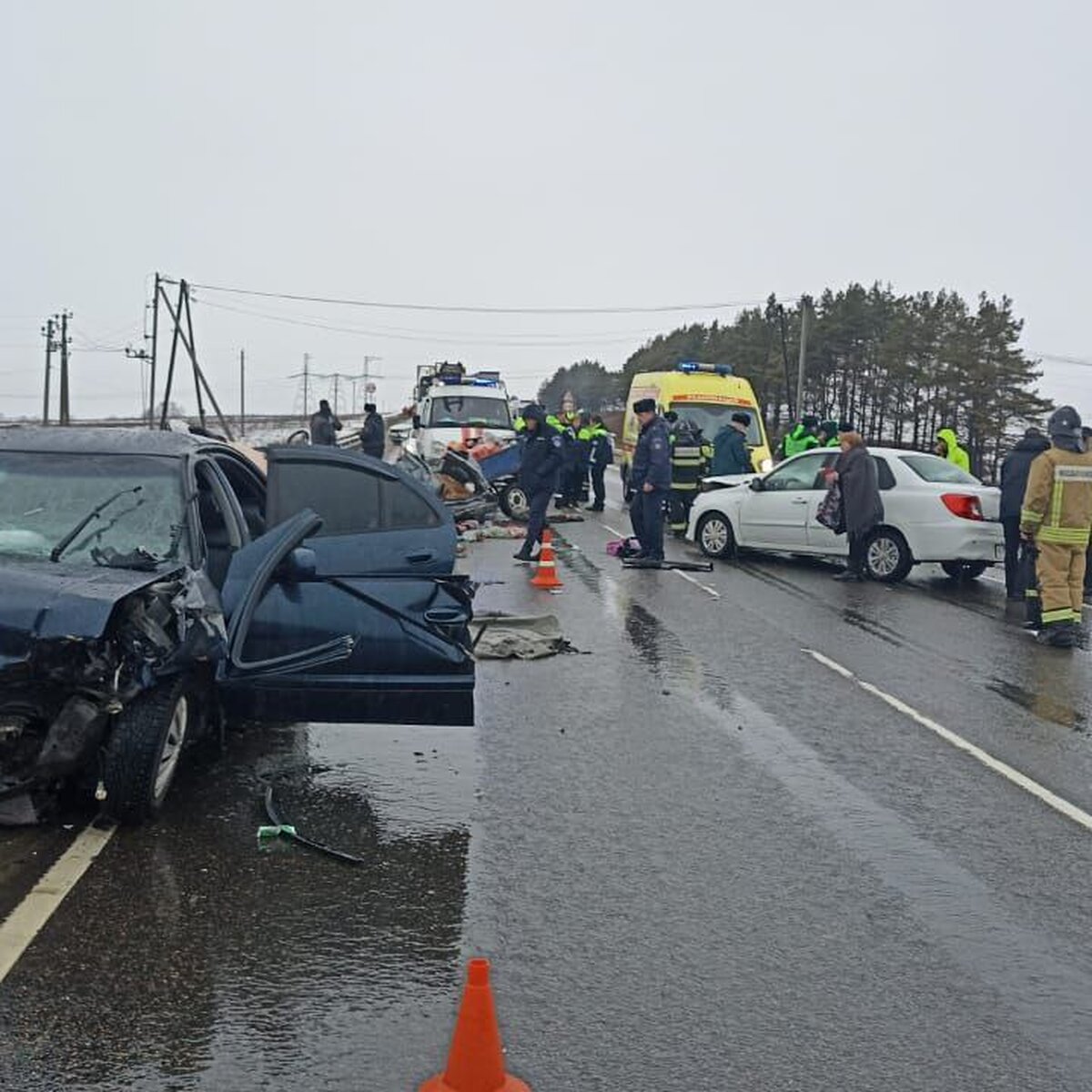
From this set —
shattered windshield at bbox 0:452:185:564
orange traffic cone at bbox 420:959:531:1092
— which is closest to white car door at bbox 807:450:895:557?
shattered windshield at bbox 0:452:185:564

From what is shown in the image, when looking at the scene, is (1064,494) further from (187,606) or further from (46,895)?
(46,895)

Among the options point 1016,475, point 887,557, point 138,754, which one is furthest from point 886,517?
point 138,754

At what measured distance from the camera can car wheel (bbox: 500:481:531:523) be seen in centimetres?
2088

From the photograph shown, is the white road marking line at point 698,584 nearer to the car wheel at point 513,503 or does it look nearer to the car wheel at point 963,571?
the car wheel at point 963,571

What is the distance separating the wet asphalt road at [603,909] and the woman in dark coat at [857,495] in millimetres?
6246

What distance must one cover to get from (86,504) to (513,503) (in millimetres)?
14875

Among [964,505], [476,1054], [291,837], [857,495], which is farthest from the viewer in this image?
[857,495]

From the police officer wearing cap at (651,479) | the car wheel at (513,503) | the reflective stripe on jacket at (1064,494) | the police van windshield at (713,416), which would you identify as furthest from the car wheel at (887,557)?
the police van windshield at (713,416)

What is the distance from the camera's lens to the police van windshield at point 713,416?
78.7 feet

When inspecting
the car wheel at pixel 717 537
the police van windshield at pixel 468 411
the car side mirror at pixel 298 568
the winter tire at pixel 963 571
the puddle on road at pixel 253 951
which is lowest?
the puddle on road at pixel 253 951

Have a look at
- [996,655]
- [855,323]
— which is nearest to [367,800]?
[996,655]

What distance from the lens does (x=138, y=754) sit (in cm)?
515

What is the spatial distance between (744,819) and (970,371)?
6193 cm

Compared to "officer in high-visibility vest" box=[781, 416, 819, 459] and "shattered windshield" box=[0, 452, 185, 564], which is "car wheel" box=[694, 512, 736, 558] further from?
"shattered windshield" box=[0, 452, 185, 564]
